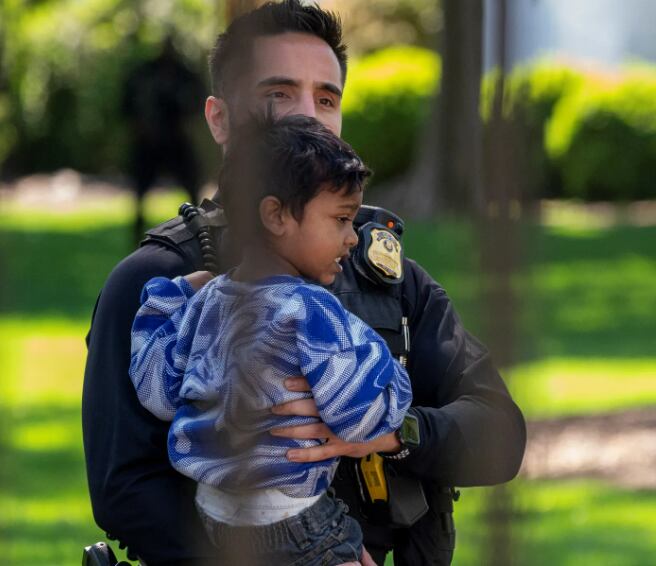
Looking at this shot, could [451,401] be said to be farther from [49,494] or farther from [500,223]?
[49,494]

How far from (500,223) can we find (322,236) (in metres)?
0.73

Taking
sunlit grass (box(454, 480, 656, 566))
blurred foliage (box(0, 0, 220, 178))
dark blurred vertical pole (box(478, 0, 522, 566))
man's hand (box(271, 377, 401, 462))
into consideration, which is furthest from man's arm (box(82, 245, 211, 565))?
blurred foliage (box(0, 0, 220, 178))

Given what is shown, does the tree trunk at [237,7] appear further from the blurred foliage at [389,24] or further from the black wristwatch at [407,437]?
the blurred foliage at [389,24]

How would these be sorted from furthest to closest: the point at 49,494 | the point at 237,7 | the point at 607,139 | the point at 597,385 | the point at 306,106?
the point at 607,139 → the point at 597,385 → the point at 49,494 → the point at 306,106 → the point at 237,7

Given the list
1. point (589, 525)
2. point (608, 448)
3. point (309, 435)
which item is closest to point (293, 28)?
point (309, 435)

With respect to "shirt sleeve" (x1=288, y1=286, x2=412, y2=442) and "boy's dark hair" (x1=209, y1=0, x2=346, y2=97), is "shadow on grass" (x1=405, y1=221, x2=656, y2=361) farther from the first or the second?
"shirt sleeve" (x1=288, y1=286, x2=412, y2=442)

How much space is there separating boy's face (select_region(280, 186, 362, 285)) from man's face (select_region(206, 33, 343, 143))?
31 centimetres

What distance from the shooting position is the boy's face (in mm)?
2148

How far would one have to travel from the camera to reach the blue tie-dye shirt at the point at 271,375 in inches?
82.5

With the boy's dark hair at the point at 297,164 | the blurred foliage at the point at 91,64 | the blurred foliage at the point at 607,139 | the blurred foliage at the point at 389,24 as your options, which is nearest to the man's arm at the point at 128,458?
the boy's dark hair at the point at 297,164

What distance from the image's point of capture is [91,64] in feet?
72.6

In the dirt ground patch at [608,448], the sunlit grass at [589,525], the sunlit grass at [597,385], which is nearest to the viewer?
the sunlit grass at [589,525]

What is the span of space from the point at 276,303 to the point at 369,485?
462 mm

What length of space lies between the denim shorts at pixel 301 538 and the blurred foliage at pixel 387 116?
58.6 ft
